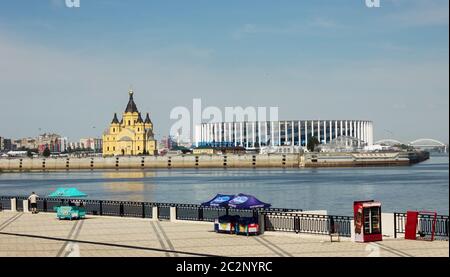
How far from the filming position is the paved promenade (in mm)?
21797

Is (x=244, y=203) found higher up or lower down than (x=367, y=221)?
higher up

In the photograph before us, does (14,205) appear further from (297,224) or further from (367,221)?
(367,221)

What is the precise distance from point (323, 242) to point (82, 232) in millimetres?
9924

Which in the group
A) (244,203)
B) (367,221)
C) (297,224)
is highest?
(244,203)

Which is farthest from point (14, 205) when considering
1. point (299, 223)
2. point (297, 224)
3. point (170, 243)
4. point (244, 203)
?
point (299, 223)

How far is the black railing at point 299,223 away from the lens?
2655 cm

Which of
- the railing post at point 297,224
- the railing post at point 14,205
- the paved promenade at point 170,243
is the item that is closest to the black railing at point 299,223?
the railing post at point 297,224

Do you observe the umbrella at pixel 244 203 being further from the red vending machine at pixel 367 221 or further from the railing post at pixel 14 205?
the railing post at pixel 14 205

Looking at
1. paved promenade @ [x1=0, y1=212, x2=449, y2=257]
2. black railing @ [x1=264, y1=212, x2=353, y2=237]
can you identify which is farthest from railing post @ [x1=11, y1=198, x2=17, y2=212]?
black railing @ [x1=264, y1=212, x2=353, y2=237]

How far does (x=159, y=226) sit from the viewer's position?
30.0m

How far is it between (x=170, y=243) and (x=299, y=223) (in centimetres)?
518

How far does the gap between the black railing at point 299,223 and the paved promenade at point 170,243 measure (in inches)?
33.0

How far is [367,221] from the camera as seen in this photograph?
23.8 m
